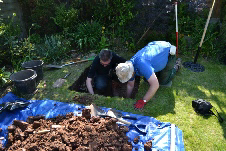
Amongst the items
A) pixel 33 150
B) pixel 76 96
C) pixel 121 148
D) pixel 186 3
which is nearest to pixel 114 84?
pixel 76 96

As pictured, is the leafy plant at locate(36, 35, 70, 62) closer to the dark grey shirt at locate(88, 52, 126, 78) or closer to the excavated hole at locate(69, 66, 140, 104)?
the excavated hole at locate(69, 66, 140, 104)

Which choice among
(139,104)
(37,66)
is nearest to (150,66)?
(139,104)

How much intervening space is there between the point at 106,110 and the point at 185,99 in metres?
1.84

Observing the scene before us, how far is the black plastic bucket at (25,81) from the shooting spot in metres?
3.72

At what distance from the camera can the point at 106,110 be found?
3.42 metres

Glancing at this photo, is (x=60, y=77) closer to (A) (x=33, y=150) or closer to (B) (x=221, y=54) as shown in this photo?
(A) (x=33, y=150)

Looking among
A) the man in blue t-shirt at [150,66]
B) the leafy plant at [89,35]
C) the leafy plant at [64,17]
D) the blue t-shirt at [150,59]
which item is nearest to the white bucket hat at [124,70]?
the man in blue t-shirt at [150,66]

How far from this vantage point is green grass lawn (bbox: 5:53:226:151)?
297 centimetres

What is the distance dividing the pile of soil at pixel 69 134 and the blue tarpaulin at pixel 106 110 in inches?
7.6

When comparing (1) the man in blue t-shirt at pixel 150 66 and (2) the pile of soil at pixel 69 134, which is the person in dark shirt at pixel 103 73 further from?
(2) the pile of soil at pixel 69 134

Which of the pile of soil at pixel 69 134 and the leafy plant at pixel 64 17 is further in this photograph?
the leafy plant at pixel 64 17

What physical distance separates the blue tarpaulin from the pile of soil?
0.64 ft

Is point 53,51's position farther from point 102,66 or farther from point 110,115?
point 110,115

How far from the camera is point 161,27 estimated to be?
6.00m
